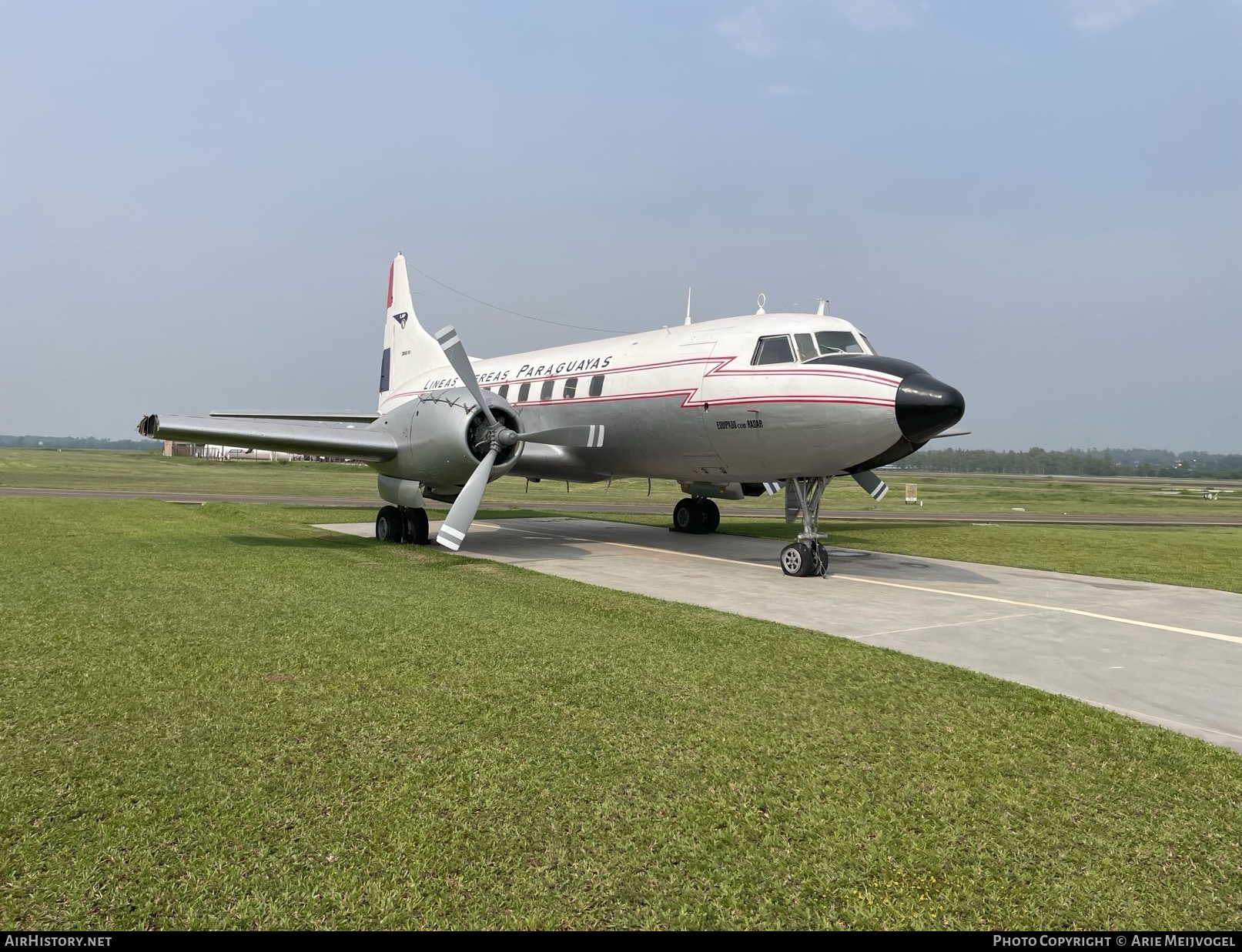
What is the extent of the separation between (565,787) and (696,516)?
15.2 metres

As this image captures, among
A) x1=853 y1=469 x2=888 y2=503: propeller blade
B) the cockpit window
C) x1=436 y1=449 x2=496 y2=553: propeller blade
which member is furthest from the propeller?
x1=853 y1=469 x2=888 y2=503: propeller blade

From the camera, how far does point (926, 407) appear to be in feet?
34.5

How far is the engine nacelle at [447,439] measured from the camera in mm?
13633

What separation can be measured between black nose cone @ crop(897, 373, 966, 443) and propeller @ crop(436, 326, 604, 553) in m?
5.71

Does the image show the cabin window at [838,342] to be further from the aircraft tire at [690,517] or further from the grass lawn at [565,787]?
the aircraft tire at [690,517]

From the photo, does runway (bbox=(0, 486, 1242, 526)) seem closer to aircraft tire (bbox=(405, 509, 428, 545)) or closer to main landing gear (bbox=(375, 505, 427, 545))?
main landing gear (bbox=(375, 505, 427, 545))

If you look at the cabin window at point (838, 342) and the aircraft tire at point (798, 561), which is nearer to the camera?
the cabin window at point (838, 342)

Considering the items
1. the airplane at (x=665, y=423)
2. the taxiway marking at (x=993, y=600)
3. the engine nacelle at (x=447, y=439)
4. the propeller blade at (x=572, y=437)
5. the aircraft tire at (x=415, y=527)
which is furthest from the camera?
the aircraft tire at (x=415, y=527)

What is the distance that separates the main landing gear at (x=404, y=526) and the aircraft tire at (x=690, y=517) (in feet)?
21.9

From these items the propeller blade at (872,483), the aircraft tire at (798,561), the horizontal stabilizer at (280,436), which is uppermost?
the horizontal stabilizer at (280,436)

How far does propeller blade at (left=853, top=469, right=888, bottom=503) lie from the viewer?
13203 mm

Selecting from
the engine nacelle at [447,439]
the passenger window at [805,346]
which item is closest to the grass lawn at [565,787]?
the passenger window at [805,346]

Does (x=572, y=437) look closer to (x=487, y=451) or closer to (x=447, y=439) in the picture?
(x=487, y=451)

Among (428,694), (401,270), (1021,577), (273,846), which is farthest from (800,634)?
(401,270)
